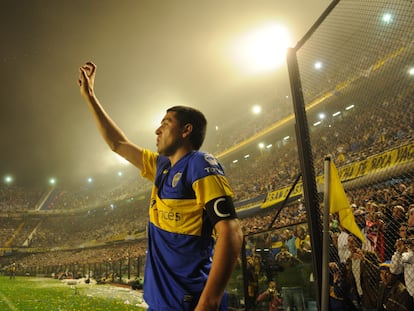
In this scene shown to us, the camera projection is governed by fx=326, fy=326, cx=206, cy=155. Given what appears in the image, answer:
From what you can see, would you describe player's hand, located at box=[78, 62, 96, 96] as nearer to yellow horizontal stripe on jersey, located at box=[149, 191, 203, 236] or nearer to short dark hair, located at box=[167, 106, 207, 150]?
short dark hair, located at box=[167, 106, 207, 150]

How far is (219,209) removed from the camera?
157 cm

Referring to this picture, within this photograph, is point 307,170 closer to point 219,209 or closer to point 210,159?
point 210,159

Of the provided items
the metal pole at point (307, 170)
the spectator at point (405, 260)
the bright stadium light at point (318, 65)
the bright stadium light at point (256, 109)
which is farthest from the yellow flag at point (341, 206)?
the bright stadium light at point (256, 109)

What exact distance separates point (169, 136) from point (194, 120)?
0.20 metres

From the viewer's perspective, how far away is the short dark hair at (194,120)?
6.86 ft

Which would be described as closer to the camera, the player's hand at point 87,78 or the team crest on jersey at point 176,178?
the team crest on jersey at point 176,178

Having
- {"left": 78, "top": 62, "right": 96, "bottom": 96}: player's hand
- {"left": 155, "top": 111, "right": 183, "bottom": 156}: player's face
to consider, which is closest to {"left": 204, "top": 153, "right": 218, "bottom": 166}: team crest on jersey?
{"left": 155, "top": 111, "right": 183, "bottom": 156}: player's face

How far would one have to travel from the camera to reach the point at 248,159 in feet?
110

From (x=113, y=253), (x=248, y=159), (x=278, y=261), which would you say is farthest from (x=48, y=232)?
(x=278, y=261)

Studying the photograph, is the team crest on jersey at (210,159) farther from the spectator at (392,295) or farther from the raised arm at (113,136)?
the spectator at (392,295)

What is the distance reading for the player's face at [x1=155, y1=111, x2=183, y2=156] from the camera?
2041mm

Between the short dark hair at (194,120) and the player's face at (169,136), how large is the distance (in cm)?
4

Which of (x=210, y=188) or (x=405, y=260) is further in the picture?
(x=405, y=260)

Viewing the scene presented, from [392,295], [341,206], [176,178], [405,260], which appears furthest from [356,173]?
[176,178]
